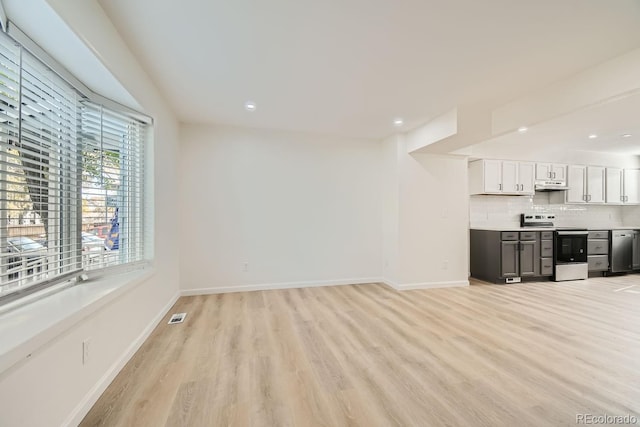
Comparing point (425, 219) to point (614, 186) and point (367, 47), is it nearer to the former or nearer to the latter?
point (367, 47)

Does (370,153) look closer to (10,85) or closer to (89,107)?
(89,107)

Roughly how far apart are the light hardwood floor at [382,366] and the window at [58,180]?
911 mm

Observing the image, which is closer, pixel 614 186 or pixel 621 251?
pixel 621 251

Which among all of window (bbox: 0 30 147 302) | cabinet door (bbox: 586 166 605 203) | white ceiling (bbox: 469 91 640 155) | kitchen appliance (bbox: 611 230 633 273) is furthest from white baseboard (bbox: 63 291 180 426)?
cabinet door (bbox: 586 166 605 203)

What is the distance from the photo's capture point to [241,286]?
13.3 ft

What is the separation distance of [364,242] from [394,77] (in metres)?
2.76

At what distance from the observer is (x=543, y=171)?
5.14 meters

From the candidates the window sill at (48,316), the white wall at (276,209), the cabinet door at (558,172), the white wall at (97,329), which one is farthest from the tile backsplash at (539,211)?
the window sill at (48,316)

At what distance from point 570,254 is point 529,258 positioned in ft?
3.24

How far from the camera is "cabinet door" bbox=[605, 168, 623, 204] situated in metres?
5.55

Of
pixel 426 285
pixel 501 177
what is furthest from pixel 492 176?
pixel 426 285

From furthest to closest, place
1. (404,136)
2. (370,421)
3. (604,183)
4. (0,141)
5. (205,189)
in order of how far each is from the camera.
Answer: (604,183)
(404,136)
(205,189)
(370,421)
(0,141)

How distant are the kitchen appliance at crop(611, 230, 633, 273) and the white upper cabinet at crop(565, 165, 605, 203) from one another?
0.76 metres

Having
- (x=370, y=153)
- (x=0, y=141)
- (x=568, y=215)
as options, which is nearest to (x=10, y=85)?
(x=0, y=141)
